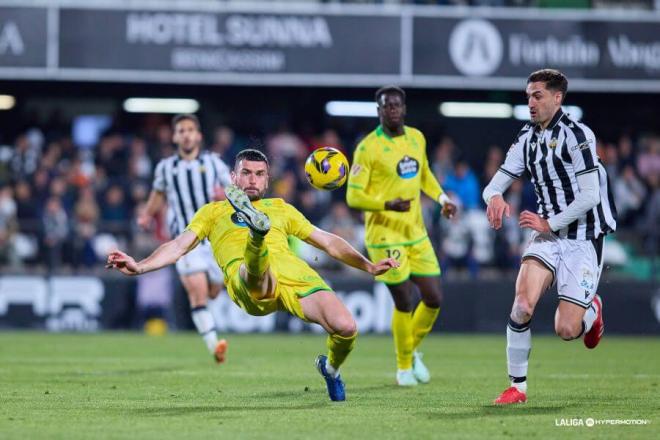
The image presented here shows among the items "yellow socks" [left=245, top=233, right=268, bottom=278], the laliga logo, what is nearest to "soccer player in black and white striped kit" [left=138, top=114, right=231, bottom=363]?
"yellow socks" [left=245, top=233, right=268, bottom=278]

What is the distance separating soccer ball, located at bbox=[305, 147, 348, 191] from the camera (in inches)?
361

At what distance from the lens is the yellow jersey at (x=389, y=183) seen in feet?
35.0

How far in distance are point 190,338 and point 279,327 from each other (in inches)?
78.5

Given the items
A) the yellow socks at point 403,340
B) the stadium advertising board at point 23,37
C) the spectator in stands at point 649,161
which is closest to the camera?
the yellow socks at point 403,340

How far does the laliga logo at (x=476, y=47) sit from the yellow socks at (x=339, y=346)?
12900 millimetres

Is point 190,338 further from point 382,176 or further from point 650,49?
point 650,49

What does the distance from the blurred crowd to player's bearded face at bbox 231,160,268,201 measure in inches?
349

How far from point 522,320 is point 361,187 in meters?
2.82

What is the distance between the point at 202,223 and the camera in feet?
27.8

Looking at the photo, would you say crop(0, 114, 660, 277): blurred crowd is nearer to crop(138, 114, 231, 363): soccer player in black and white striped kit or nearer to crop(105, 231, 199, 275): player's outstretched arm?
crop(138, 114, 231, 363): soccer player in black and white striped kit

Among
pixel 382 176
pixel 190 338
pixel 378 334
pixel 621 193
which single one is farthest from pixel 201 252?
pixel 621 193

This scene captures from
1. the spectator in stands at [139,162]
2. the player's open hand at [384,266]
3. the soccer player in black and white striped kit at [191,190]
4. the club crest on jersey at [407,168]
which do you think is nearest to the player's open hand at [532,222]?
the player's open hand at [384,266]

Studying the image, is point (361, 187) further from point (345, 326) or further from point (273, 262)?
point (345, 326)

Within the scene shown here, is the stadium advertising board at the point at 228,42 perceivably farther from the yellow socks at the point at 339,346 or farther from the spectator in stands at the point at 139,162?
the yellow socks at the point at 339,346
